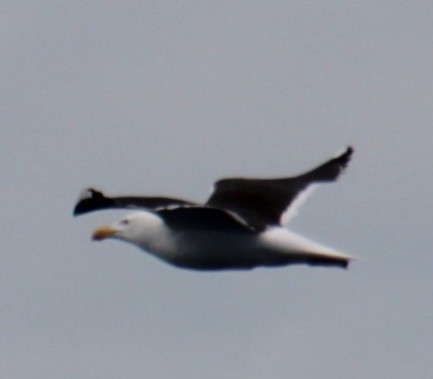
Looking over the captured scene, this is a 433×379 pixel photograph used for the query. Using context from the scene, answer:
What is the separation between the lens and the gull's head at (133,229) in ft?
72.4

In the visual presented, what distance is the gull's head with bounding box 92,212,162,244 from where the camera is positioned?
22.1 meters

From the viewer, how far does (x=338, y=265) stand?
20906 mm

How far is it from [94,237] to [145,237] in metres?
1.14

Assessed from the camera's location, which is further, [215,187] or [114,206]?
[215,187]

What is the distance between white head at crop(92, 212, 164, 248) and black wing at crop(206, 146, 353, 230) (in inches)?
26.3

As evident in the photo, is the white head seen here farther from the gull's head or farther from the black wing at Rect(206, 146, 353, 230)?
the black wing at Rect(206, 146, 353, 230)

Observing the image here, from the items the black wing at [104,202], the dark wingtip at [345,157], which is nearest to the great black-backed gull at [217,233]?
the black wing at [104,202]

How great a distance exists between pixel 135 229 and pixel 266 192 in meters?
1.57

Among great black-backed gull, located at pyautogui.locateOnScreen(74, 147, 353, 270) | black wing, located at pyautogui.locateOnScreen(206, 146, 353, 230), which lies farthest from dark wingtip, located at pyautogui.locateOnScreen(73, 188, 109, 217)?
black wing, located at pyautogui.locateOnScreen(206, 146, 353, 230)

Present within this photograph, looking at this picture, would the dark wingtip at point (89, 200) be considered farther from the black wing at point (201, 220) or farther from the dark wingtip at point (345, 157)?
the dark wingtip at point (345, 157)

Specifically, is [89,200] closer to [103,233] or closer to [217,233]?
[217,233]

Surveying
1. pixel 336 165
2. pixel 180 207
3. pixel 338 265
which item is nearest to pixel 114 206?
pixel 180 207

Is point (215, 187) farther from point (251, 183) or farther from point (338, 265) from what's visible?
point (338, 265)

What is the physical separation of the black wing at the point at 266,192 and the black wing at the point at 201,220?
14.9 inches
